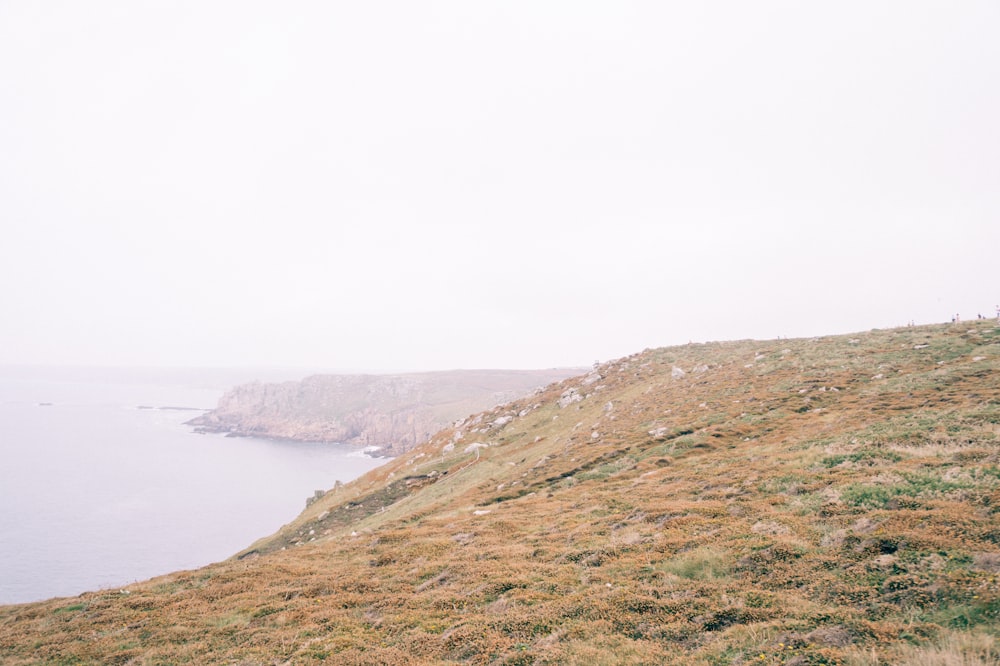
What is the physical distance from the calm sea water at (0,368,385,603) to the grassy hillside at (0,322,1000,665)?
25.1 meters

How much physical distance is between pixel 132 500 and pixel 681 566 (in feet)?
467

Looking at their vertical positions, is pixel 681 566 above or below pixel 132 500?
above

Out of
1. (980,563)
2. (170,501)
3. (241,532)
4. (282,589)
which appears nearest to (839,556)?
(980,563)

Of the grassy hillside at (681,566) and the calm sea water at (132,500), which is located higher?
the grassy hillside at (681,566)

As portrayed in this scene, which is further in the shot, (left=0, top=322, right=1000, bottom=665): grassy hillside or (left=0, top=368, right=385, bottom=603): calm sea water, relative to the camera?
(left=0, top=368, right=385, bottom=603): calm sea water

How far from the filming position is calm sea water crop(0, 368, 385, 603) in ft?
239

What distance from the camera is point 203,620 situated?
14.5m

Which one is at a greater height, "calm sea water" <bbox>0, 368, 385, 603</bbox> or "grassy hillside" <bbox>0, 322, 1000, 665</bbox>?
"grassy hillside" <bbox>0, 322, 1000, 665</bbox>

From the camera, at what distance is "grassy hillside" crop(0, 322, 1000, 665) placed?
8.49 meters

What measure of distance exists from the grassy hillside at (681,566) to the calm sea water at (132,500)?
25129 millimetres

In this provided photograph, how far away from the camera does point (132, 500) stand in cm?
10694

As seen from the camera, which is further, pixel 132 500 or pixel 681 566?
pixel 132 500

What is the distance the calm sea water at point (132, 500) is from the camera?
72812 mm

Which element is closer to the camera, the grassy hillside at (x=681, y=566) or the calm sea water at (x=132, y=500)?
the grassy hillside at (x=681, y=566)
